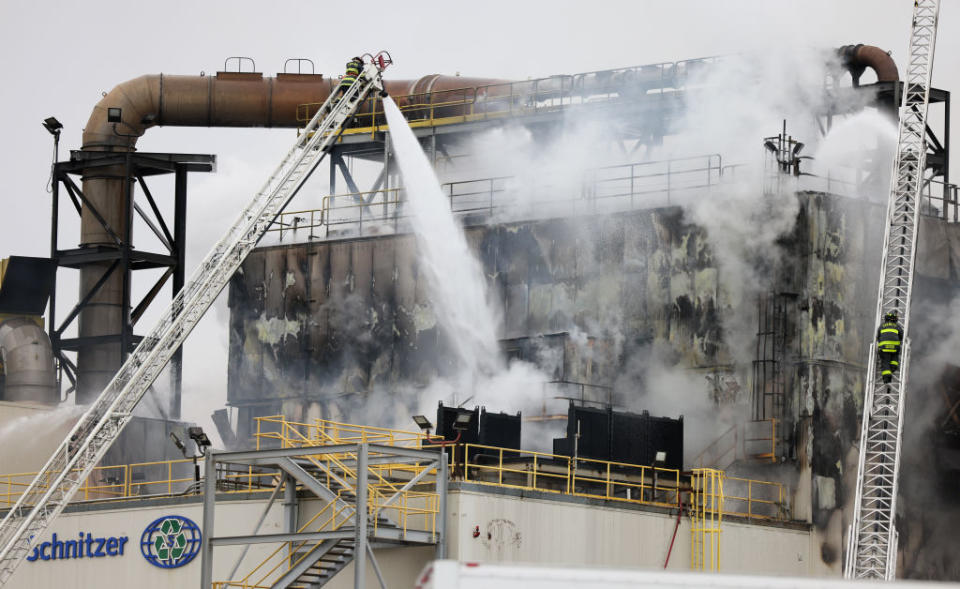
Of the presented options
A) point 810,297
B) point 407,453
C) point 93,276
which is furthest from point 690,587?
point 93,276

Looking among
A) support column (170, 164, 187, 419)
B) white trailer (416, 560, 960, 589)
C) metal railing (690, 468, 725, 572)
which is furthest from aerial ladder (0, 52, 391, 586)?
white trailer (416, 560, 960, 589)

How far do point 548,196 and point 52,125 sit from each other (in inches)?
727

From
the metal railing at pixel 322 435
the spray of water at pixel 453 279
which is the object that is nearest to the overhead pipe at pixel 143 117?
the spray of water at pixel 453 279

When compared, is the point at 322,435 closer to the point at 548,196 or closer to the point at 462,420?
the point at 462,420

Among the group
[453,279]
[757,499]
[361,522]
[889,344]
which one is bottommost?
[757,499]

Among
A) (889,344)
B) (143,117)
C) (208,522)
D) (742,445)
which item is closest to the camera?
(208,522)

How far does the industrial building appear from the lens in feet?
122

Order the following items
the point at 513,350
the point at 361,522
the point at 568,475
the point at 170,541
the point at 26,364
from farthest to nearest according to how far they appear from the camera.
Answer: the point at 26,364 < the point at 513,350 < the point at 568,475 < the point at 170,541 < the point at 361,522

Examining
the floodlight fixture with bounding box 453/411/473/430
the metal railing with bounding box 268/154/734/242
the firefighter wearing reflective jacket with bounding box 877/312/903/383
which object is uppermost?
the metal railing with bounding box 268/154/734/242

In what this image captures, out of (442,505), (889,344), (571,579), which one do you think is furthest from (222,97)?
(571,579)

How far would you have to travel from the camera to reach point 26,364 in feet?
188

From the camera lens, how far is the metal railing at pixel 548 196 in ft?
170

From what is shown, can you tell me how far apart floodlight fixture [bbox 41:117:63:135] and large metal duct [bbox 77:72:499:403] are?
1.78 m

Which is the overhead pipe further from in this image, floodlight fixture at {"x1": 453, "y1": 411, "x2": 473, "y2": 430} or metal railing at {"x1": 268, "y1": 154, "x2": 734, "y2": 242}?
floodlight fixture at {"x1": 453, "y1": 411, "x2": 473, "y2": 430}
